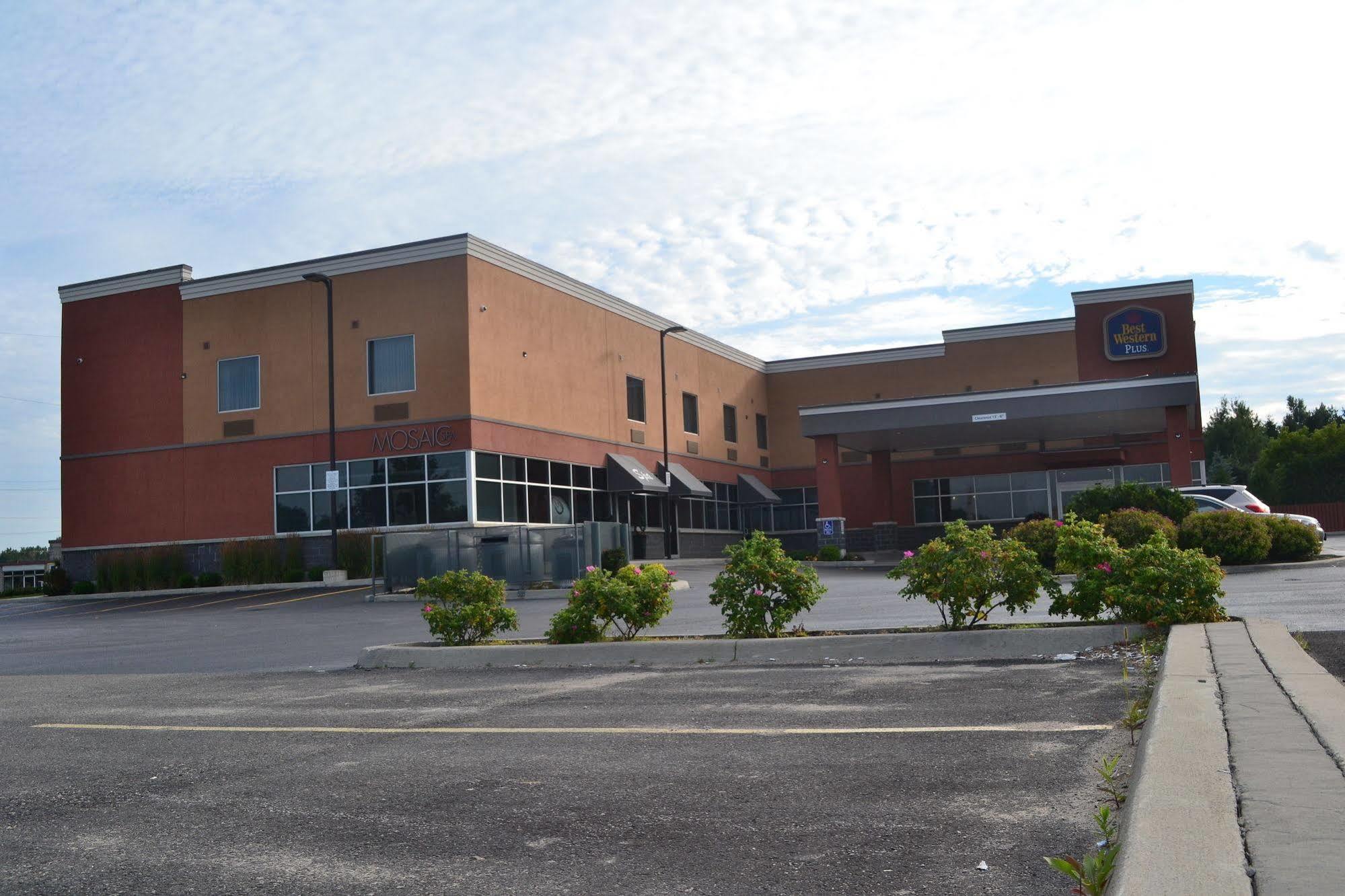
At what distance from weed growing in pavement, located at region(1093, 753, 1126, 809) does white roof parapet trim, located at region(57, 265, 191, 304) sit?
43.0 m

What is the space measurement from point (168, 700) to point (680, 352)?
4337 centimetres

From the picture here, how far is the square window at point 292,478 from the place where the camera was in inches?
1603

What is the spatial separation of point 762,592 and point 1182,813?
8420mm

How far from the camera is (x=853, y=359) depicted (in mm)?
62156

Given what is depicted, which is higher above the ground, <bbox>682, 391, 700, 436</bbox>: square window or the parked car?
<bbox>682, 391, 700, 436</bbox>: square window

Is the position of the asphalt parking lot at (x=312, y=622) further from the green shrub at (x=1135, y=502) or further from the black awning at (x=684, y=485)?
the black awning at (x=684, y=485)

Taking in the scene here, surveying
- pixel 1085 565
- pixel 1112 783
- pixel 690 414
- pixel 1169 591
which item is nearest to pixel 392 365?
pixel 690 414

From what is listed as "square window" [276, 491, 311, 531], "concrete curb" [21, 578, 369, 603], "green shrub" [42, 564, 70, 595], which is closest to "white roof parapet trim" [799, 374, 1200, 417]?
"square window" [276, 491, 311, 531]

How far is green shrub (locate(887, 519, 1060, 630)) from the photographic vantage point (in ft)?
39.4

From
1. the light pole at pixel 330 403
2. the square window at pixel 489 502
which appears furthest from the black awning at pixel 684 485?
→ the light pole at pixel 330 403

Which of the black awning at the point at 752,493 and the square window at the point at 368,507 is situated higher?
the black awning at the point at 752,493

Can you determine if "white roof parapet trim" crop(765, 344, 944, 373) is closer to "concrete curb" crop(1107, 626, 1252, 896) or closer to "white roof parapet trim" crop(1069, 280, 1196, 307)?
"white roof parapet trim" crop(1069, 280, 1196, 307)

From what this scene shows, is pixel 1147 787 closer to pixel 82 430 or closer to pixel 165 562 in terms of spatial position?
pixel 165 562

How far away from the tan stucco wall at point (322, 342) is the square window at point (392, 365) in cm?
21
